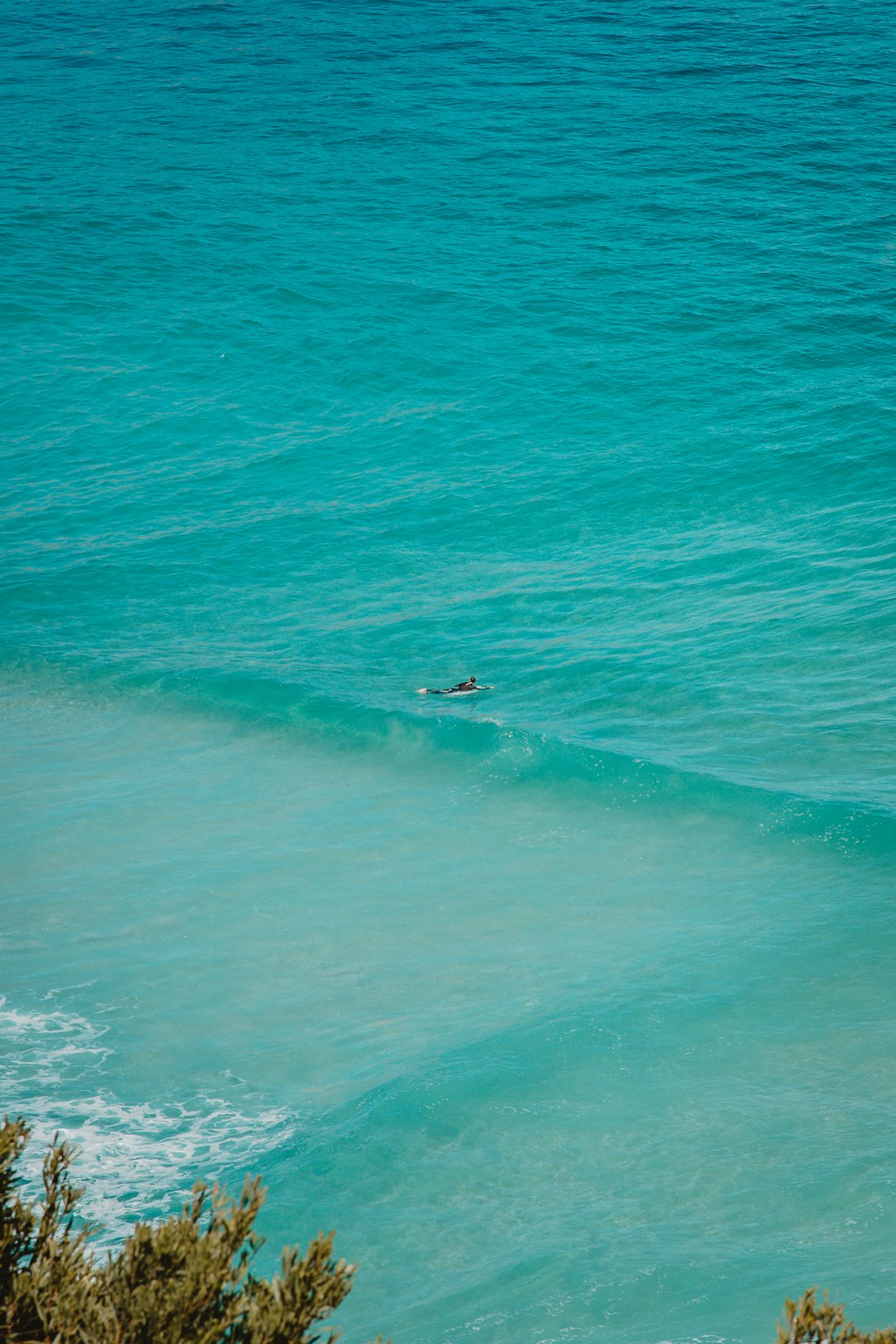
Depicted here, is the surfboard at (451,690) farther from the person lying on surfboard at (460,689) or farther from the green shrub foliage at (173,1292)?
the green shrub foliage at (173,1292)

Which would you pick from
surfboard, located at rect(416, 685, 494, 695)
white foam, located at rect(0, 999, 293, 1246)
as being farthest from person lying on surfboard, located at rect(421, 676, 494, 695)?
white foam, located at rect(0, 999, 293, 1246)

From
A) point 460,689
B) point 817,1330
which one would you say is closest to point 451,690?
point 460,689

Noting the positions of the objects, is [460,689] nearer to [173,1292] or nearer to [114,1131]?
[114,1131]

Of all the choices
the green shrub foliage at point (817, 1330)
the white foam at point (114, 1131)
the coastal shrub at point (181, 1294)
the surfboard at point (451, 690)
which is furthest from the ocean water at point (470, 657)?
the coastal shrub at point (181, 1294)

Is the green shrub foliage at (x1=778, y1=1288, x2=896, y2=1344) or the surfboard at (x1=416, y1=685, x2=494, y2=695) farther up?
the green shrub foliage at (x1=778, y1=1288, x2=896, y2=1344)

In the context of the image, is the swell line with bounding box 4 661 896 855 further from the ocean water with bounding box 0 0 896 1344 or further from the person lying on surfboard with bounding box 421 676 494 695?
the person lying on surfboard with bounding box 421 676 494 695

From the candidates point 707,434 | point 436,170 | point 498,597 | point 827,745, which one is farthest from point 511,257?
point 827,745
